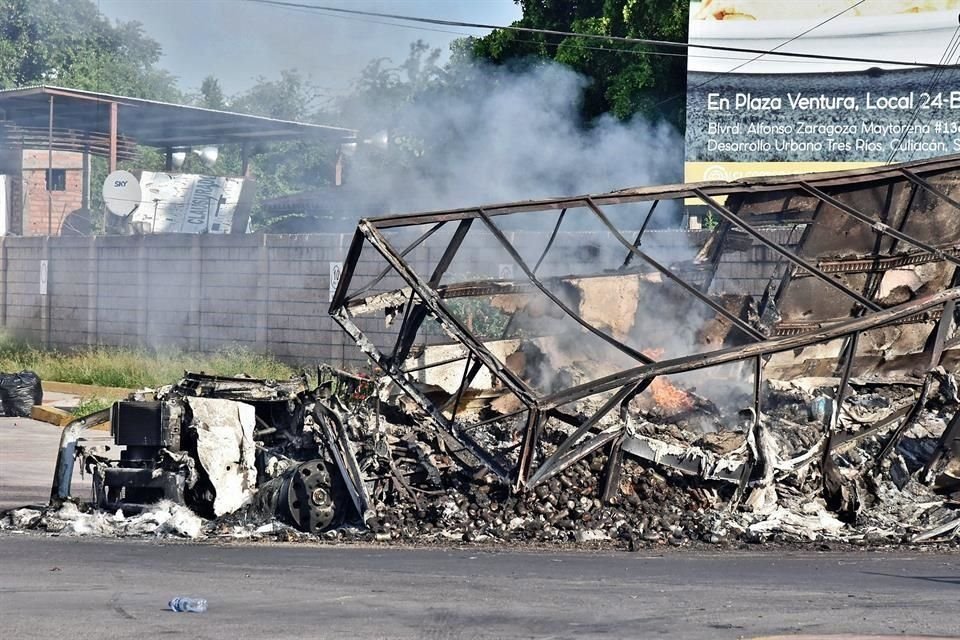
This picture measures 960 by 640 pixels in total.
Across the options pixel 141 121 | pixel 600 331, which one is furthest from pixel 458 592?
pixel 141 121

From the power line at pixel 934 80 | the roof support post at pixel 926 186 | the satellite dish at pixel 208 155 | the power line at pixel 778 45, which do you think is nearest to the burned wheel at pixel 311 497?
the roof support post at pixel 926 186

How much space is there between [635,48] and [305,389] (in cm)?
1581

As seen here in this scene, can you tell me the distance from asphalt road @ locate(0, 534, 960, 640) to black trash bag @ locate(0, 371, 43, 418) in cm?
1016

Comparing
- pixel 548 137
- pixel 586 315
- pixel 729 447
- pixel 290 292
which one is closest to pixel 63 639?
pixel 729 447

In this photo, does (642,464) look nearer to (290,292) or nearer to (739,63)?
(290,292)

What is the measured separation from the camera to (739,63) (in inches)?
898

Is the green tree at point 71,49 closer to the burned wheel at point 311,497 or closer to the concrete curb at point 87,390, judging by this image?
the concrete curb at point 87,390

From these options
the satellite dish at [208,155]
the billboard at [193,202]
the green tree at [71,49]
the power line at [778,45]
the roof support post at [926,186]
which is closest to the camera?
the roof support post at [926,186]

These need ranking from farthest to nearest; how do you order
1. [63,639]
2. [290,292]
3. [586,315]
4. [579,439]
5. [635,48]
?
1. [635,48]
2. [290,292]
3. [586,315]
4. [579,439]
5. [63,639]

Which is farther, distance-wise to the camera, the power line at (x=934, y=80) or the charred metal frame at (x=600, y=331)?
the power line at (x=934, y=80)

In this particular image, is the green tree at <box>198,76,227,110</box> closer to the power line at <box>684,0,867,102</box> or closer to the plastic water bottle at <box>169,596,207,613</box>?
the power line at <box>684,0,867,102</box>

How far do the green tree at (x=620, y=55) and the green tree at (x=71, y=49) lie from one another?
1964 centimetres

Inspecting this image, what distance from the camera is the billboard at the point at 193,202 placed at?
3316 centimetres

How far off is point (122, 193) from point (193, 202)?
3782 millimetres
